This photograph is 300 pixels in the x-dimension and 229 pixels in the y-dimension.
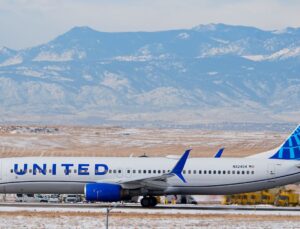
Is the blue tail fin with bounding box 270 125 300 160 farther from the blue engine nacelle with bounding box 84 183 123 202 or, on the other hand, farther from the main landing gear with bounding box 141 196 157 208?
the blue engine nacelle with bounding box 84 183 123 202

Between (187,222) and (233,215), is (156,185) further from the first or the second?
(187,222)

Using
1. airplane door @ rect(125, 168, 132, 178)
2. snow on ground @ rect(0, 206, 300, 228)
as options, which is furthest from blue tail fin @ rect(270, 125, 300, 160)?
airplane door @ rect(125, 168, 132, 178)

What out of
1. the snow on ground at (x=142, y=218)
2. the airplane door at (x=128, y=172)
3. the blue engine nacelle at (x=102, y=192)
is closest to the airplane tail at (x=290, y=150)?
the snow on ground at (x=142, y=218)

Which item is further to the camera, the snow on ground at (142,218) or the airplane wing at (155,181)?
the airplane wing at (155,181)

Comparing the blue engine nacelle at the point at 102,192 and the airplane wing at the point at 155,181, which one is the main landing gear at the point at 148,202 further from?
the blue engine nacelle at the point at 102,192

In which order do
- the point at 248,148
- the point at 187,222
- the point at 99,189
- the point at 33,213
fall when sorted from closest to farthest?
1. the point at 187,222
2. the point at 33,213
3. the point at 99,189
4. the point at 248,148

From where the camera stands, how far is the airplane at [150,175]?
5603 cm

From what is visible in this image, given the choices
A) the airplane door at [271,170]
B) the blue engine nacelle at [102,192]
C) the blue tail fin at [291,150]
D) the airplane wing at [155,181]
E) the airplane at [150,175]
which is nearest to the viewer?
the blue engine nacelle at [102,192]

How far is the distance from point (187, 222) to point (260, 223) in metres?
3.56

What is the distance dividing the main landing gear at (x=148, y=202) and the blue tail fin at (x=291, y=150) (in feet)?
25.7

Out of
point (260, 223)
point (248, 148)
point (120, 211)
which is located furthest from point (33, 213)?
point (248, 148)

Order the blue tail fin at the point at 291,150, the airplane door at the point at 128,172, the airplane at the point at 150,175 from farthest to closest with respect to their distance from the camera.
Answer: the blue tail fin at the point at 291,150
the airplane door at the point at 128,172
the airplane at the point at 150,175

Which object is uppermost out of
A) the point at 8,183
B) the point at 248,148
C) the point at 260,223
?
the point at 248,148

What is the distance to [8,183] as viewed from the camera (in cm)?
5638
